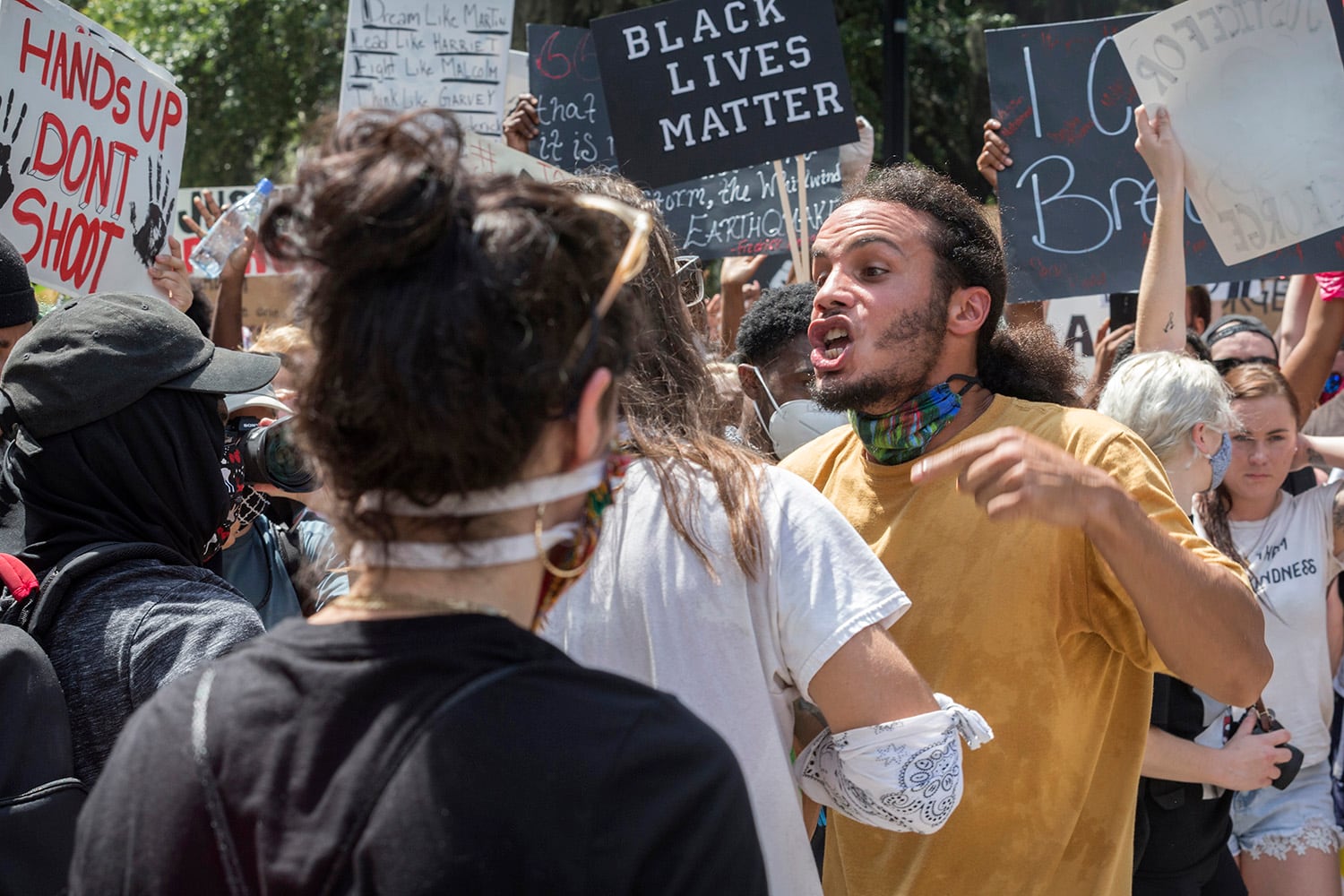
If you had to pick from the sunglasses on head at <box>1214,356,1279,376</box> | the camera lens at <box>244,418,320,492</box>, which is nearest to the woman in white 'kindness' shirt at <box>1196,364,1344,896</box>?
the sunglasses on head at <box>1214,356,1279,376</box>

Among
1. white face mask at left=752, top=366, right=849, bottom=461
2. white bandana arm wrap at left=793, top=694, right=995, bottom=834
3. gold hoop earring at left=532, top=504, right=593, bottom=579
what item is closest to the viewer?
gold hoop earring at left=532, top=504, right=593, bottom=579

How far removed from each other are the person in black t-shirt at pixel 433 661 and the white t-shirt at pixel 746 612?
0.55 metres

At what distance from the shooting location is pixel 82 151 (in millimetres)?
3633

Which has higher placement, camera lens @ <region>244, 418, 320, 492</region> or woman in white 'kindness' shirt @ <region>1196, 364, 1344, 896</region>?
camera lens @ <region>244, 418, 320, 492</region>

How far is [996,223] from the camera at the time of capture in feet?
9.41

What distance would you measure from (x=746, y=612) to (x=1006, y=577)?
67cm

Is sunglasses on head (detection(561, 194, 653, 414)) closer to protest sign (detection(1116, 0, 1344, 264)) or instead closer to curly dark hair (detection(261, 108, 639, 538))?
curly dark hair (detection(261, 108, 639, 538))

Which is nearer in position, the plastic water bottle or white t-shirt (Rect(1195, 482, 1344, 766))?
white t-shirt (Rect(1195, 482, 1344, 766))

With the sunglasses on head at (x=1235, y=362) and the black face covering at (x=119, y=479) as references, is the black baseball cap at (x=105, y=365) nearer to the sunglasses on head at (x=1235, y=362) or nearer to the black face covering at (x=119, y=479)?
the black face covering at (x=119, y=479)

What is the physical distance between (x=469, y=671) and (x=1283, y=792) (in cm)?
337

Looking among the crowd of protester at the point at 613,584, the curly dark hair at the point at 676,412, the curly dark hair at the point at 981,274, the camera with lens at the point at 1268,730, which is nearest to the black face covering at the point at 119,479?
the crowd of protester at the point at 613,584

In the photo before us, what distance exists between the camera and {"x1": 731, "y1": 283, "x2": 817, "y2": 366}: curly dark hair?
3.73 metres

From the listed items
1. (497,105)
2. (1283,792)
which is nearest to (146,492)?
(1283,792)

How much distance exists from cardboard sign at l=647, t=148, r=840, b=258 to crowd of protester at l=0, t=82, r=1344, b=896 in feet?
6.47
